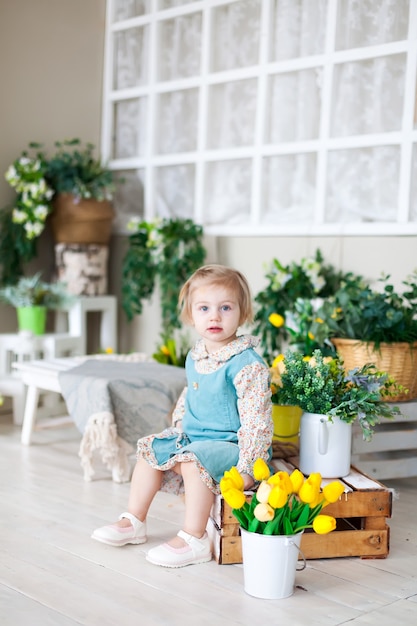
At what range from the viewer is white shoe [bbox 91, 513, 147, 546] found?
246 centimetres

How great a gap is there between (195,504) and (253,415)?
0.99 ft

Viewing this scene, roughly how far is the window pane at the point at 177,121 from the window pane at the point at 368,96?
923 millimetres

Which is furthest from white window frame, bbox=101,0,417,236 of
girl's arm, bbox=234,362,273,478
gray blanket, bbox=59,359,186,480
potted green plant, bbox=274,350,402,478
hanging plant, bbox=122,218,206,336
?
girl's arm, bbox=234,362,273,478

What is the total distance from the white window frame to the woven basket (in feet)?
2.23

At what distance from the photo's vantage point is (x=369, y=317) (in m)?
3.15

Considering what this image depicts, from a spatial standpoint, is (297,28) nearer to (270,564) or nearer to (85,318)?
(85,318)

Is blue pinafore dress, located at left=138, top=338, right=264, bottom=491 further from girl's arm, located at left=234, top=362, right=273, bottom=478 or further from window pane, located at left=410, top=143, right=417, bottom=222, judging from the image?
window pane, located at left=410, top=143, right=417, bottom=222

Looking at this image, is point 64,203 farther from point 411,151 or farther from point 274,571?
point 274,571

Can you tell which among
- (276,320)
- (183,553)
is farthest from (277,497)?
(276,320)

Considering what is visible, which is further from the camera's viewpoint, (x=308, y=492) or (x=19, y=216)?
(x=19, y=216)

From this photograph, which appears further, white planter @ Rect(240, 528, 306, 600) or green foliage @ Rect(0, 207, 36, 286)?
green foliage @ Rect(0, 207, 36, 286)

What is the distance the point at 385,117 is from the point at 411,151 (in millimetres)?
233

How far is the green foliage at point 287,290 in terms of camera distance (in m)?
3.78

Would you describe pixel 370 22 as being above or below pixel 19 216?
above
